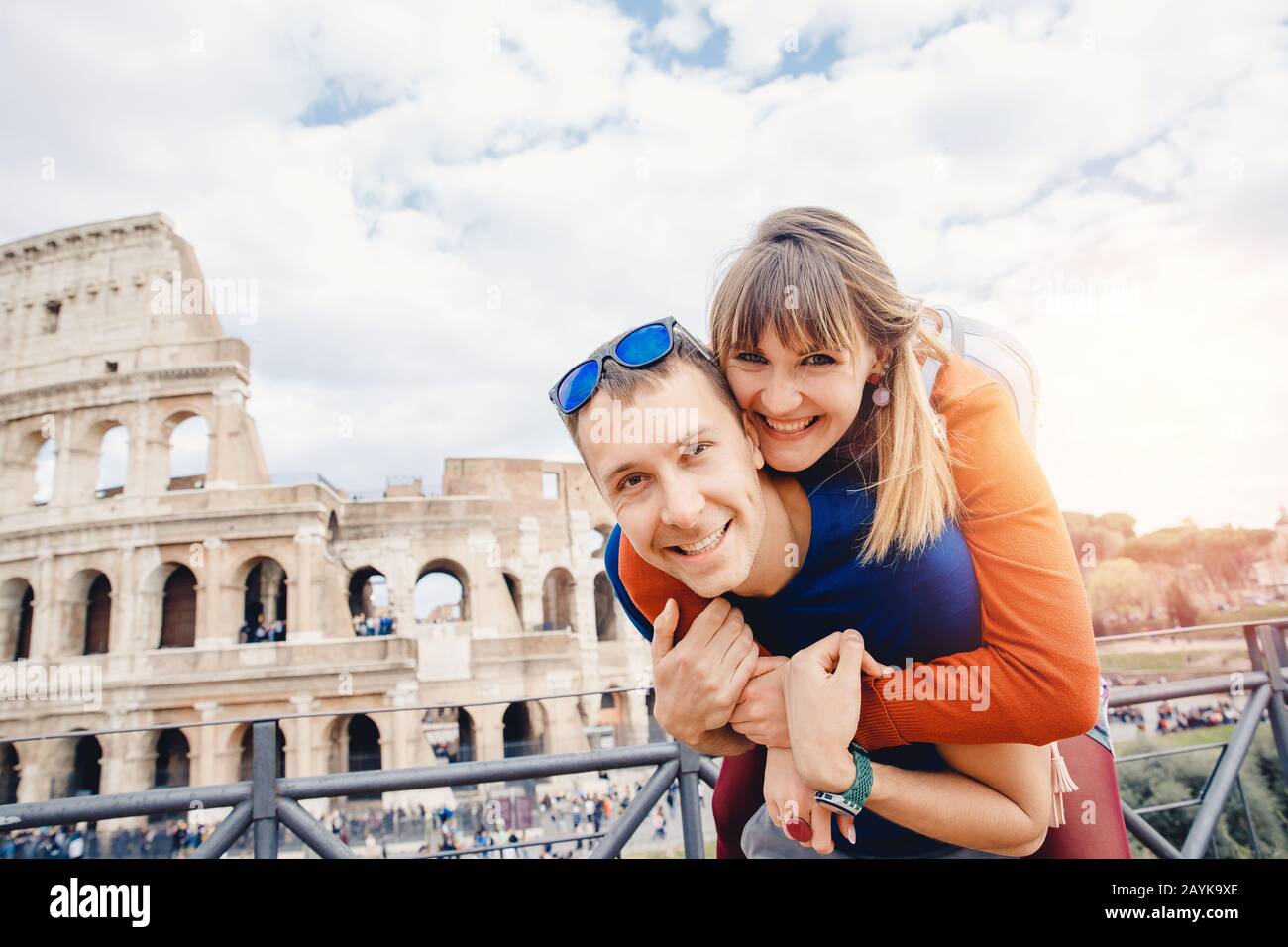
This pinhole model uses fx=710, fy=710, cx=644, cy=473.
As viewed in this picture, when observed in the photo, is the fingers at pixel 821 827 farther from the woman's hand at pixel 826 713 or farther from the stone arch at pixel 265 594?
the stone arch at pixel 265 594

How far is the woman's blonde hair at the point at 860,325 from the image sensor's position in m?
1.94

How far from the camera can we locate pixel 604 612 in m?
15.4

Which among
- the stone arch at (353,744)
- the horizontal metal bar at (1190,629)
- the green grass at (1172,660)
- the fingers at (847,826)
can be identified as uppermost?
the horizontal metal bar at (1190,629)

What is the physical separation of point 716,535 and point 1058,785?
1.33 metres

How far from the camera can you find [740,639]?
7.22ft

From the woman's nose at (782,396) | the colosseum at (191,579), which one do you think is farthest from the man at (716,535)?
the colosseum at (191,579)

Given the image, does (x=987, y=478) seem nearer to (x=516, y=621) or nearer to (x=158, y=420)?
(x=516, y=621)

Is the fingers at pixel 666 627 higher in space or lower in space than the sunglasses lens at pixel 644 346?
lower

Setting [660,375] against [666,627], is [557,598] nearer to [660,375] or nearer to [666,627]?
[666,627]

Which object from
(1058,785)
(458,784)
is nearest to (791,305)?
(1058,785)

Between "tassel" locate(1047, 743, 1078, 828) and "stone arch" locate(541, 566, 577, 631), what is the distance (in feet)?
42.4

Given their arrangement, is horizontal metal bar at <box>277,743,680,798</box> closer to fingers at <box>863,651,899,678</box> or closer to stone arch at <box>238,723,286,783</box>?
fingers at <box>863,651,899,678</box>
